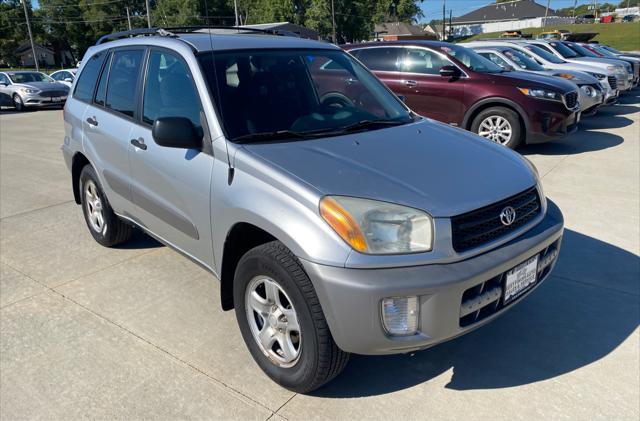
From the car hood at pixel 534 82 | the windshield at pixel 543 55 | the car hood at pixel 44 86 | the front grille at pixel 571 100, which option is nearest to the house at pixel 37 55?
the car hood at pixel 44 86

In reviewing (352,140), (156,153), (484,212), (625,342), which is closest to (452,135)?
(352,140)

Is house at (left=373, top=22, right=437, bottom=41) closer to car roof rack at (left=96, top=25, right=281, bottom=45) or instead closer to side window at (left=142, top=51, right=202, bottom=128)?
car roof rack at (left=96, top=25, right=281, bottom=45)

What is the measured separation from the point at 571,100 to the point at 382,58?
320 centimetres

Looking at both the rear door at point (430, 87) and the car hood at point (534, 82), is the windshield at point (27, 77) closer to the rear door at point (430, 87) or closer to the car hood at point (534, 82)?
the rear door at point (430, 87)

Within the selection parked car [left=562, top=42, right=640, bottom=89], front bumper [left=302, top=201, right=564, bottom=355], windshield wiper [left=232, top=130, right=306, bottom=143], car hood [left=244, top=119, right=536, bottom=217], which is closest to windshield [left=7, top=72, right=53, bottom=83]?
parked car [left=562, top=42, right=640, bottom=89]

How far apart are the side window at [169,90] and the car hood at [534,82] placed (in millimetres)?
6143

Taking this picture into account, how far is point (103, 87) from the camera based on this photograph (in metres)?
4.27

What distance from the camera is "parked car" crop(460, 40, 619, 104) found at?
11.6m

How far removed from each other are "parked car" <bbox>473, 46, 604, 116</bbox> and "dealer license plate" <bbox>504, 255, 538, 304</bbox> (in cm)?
837

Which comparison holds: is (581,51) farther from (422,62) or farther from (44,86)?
(44,86)

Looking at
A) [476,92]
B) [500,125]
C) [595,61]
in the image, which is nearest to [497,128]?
[500,125]

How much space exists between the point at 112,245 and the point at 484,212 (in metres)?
3.51

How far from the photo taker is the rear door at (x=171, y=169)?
3.02m

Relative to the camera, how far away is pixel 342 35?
234ft
